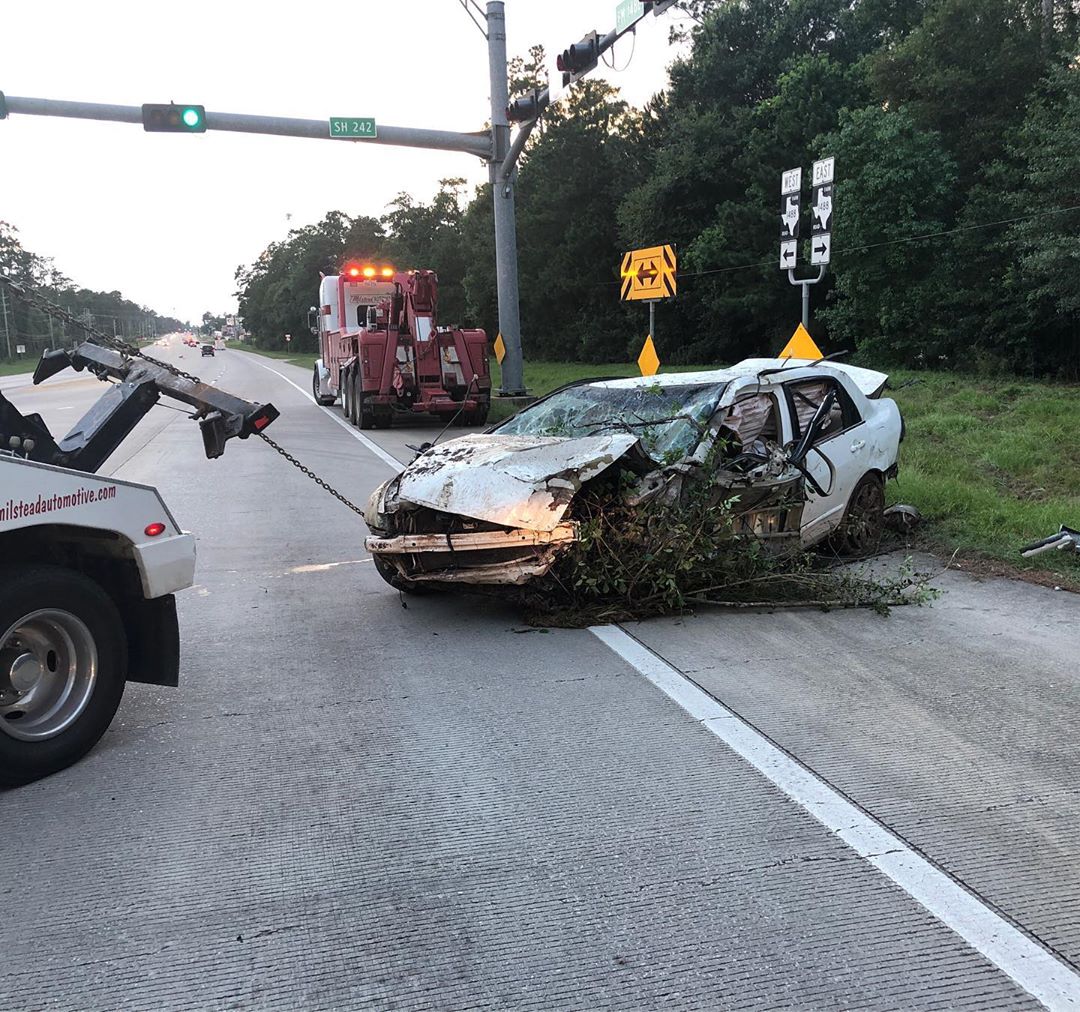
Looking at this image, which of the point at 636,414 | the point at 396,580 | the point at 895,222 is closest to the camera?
the point at 396,580

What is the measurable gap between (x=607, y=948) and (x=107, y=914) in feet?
5.20

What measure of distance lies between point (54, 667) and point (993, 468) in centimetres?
1072

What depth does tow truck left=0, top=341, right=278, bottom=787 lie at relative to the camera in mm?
3850

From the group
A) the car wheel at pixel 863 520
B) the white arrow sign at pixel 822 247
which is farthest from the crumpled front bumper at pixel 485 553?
the white arrow sign at pixel 822 247

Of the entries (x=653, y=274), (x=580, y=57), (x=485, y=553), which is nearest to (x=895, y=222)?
(x=653, y=274)

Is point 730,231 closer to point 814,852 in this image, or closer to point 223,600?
point 223,600

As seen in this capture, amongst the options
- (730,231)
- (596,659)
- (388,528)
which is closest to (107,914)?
(596,659)

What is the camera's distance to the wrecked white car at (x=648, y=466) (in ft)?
19.5

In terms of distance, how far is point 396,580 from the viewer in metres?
6.68

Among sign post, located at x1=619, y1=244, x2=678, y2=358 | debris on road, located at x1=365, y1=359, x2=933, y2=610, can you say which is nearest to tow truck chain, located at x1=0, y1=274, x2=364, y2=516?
debris on road, located at x1=365, y1=359, x2=933, y2=610

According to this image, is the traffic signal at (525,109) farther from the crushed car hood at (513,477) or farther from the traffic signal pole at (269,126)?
the crushed car hood at (513,477)

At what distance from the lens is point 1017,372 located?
74.5 feet

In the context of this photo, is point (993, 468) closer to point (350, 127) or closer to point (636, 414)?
point (636, 414)

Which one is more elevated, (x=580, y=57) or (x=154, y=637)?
(x=580, y=57)
